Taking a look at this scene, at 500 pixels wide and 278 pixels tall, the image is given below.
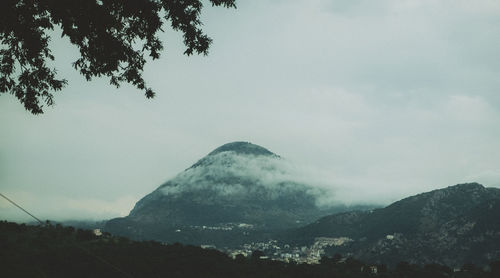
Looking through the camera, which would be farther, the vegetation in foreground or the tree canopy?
the vegetation in foreground

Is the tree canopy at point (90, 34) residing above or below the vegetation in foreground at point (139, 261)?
above

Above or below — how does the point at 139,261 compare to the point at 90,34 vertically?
below

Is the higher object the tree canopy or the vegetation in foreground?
the tree canopy

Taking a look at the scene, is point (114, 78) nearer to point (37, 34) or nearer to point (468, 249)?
point (37, 34)

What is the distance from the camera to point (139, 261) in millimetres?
84250

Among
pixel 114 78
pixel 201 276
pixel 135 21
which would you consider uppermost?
pixel 135 21

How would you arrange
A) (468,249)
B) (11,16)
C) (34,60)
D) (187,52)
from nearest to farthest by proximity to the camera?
(11,16), (187,52), (34,60), (468,249)

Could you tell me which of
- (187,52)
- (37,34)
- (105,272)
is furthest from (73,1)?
(105,272)

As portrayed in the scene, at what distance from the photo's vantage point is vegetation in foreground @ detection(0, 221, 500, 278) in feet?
247

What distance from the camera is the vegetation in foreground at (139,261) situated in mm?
75375

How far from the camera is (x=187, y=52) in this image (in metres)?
14.3

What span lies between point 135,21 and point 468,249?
203 m

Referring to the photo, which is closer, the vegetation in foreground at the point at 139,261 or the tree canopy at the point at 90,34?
the tree canopy at the point at 90,34

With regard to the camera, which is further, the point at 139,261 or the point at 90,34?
the point at 139,261
